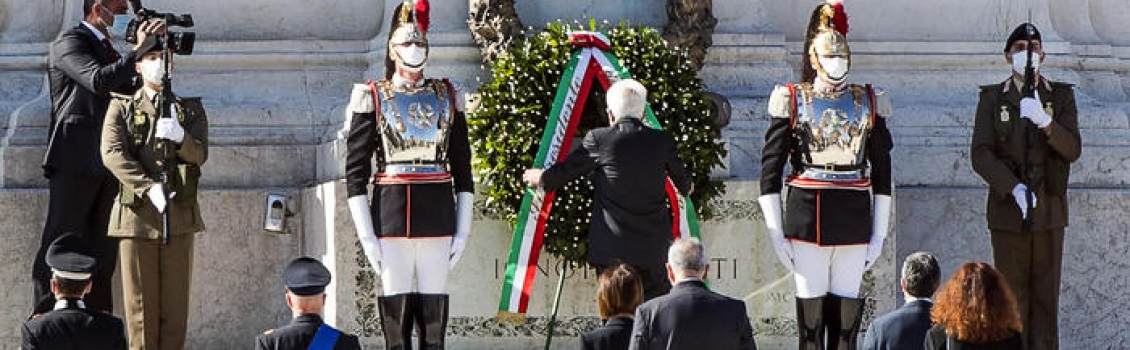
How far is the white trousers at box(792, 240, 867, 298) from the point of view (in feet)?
40.3

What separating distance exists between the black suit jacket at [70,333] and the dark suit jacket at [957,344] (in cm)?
296

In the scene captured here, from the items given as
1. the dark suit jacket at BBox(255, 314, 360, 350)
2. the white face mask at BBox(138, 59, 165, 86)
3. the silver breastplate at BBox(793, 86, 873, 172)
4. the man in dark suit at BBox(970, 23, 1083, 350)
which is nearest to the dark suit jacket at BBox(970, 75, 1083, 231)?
the man in dark suit at BBox(970, 23, 1083, 350)

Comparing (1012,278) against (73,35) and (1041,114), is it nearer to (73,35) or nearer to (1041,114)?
(1041,114)

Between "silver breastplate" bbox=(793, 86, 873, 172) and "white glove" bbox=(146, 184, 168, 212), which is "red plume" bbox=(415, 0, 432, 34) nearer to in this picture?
"white glove" bbox=(146, 184, 168, 212)

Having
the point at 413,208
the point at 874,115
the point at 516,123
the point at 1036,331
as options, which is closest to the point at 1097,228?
the point at 1036,331

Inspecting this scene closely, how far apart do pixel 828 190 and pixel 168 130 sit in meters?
3.11

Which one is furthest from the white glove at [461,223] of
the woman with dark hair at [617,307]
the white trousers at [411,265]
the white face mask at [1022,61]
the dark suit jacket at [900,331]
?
the dark suit jacket at [900,331]

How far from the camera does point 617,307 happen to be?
9.74 metres

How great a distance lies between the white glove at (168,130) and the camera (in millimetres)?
12266

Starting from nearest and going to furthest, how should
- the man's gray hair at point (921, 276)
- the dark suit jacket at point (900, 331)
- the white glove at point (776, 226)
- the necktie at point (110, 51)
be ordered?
1. the dark suit jacket at point (900, 331)
2. the man's gray hair at point (921, 276)
3. the white glove at point (776, 226)
4. the necktie at point (110, 51)

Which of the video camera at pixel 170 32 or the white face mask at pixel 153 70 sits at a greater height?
the video camera at pixel 170 32

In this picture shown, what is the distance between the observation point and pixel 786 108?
12375 mm

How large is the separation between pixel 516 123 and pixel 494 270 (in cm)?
82

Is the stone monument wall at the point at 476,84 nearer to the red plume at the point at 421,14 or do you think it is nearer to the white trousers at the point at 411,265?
the white trousers at the point at 411,265
